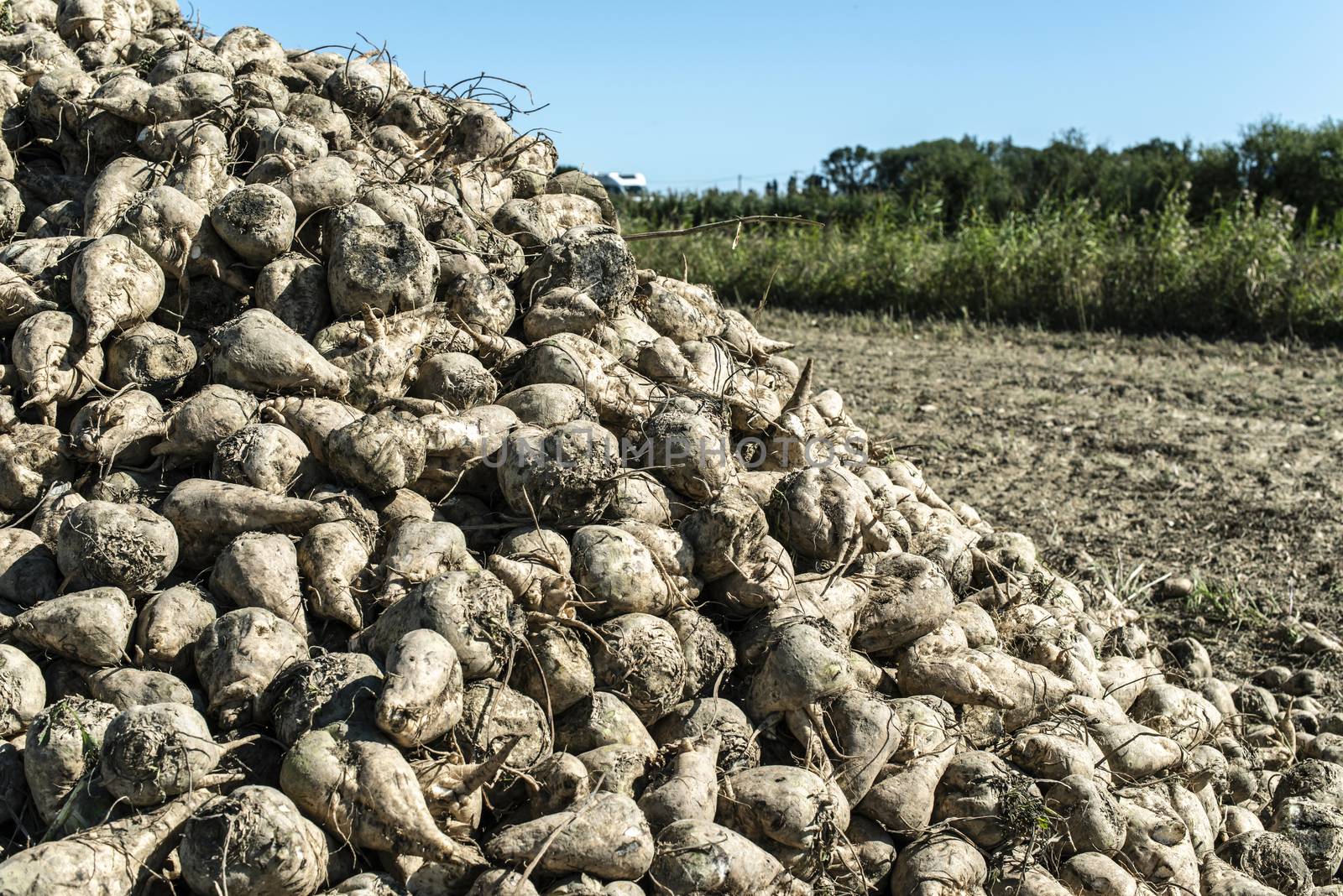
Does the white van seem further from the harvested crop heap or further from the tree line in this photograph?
the harvested crop heap

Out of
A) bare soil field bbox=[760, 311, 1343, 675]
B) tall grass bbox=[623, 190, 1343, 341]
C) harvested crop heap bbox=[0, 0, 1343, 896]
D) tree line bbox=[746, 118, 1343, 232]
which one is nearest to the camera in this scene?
harvested crop heap bbox=[0, 0, 1343, 896]

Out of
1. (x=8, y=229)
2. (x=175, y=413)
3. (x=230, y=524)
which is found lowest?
(x=230, y=524)

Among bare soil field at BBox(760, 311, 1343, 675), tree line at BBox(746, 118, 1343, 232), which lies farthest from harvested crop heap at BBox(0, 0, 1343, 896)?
tree line at BBox(746, 118, 1343, 232)

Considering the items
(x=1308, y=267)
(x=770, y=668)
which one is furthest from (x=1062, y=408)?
(x=770, y=668)

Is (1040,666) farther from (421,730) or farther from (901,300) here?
(901,300)

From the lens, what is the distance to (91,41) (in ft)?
15.9

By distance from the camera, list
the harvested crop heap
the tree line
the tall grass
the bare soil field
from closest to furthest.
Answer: the harvested crop heap
the bare soil field
the tall grass
the tree line

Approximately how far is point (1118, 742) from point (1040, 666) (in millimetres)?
359

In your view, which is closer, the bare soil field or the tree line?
the bare soil field

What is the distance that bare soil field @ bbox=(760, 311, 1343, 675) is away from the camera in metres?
5.80

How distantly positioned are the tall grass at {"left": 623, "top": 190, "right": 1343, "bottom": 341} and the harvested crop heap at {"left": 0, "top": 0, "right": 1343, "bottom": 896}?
7.24 meters

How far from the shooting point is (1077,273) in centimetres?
1224

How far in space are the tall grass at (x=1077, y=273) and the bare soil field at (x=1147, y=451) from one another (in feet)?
2.23

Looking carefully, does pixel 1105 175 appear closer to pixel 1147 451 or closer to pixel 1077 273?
pixel 1077 273
